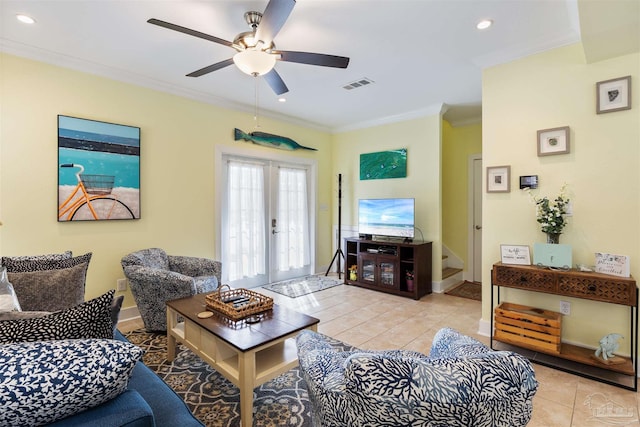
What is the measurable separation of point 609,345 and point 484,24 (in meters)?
2.63

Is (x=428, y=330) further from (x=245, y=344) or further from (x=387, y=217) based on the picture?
(x=245, y=344)

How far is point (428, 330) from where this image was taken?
310 cm

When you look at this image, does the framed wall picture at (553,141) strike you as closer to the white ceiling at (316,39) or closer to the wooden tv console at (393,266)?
the white ceiling at (316,39)

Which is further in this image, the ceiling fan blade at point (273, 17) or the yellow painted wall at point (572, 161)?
the yellow painted wall at point (572, 161)

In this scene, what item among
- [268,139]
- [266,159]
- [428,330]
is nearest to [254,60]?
[268,139]

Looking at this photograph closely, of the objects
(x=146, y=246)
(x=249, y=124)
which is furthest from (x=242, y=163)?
(x=146, y=246)

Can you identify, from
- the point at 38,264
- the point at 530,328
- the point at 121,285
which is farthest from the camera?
the point at 121,285

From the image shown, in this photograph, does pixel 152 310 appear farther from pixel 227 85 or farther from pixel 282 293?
pixel 227 85

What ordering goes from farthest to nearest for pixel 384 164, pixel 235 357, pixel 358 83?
pixel 384 164
pixel 358 83
pixel 235 357

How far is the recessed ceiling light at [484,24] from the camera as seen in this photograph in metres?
2.36

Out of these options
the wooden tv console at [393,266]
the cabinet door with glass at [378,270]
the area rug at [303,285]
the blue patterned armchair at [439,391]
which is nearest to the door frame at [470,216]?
the wooden tv console at [393,266]

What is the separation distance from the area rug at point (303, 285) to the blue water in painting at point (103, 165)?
2.35m

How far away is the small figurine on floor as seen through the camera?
225 cm

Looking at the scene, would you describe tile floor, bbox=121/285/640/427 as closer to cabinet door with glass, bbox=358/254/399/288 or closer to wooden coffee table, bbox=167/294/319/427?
cabinet door with glass, bbox=358/254/399/288
